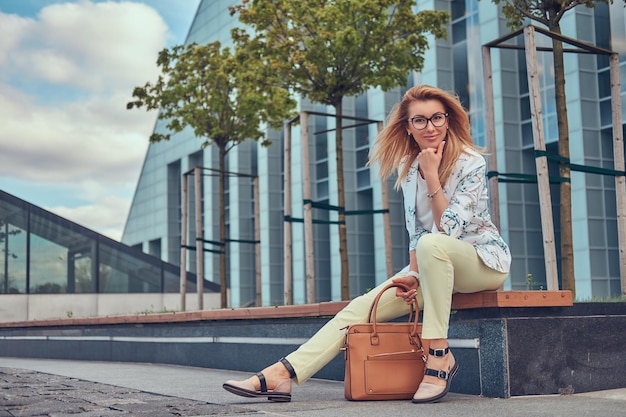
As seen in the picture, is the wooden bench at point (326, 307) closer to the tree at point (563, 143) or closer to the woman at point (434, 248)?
the woman at point (434, 248)

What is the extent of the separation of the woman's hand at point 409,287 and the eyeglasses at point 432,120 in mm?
865

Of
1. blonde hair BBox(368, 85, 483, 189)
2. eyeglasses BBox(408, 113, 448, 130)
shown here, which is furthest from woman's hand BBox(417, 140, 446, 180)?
eyeglasses BBox(408, 113, 448, 130)

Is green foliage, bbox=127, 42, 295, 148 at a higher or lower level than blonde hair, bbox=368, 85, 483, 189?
higher

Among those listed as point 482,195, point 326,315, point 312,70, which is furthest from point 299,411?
point 312,70

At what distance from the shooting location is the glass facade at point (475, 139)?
26.4 meters

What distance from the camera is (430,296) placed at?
463cm

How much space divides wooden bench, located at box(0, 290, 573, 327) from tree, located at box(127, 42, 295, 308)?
4.32 metres

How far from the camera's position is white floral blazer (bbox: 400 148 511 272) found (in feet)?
15.6

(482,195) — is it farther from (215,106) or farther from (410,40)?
(215,106)

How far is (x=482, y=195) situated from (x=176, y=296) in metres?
18.7

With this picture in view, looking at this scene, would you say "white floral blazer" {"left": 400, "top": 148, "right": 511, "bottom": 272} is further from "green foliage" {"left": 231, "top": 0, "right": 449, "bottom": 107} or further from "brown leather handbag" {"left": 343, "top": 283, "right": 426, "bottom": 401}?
"green foliage" {"left": 231, "top": 0, "right": 449, "bottom": 107}

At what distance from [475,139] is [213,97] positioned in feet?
53.9

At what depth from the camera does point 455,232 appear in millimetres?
4723

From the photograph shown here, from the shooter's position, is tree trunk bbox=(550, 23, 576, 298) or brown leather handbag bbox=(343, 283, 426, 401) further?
tree trunk bbox=(550, 23, 576, 298)
